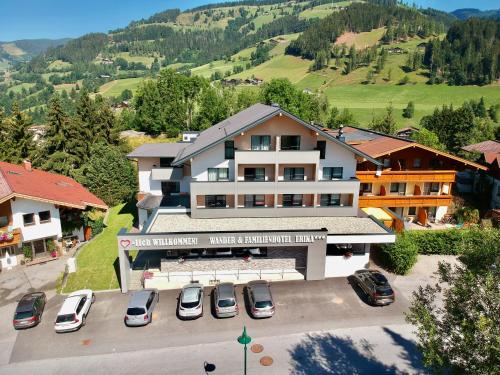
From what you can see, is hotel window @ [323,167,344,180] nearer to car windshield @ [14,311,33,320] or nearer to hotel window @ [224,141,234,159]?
hotel window @ [224,141,234,159]

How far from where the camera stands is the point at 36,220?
35.2 metres

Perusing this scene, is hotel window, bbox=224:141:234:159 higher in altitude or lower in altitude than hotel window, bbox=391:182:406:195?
higher

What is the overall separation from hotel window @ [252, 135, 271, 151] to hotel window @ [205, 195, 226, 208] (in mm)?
5752

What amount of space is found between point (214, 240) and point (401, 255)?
16219 millimetres

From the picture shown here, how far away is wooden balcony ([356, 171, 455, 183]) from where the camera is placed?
130 ft

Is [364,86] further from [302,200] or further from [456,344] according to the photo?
[456,344]

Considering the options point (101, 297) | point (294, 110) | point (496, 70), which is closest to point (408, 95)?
point (496, 70)

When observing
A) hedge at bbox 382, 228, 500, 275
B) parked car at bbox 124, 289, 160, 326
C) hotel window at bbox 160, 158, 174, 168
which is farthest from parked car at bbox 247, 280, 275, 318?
hotel window at bbox 160, 158, 174, 168

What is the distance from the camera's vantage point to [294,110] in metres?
79.2

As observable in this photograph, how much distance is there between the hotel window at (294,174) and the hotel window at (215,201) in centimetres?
656

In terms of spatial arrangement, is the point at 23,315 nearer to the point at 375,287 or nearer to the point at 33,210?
the point at 33,210

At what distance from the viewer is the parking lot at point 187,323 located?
77.4ft

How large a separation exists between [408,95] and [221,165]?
12841cm

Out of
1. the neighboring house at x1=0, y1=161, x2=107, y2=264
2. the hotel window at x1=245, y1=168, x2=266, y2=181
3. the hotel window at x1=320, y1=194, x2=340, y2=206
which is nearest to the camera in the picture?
the neighboring house at x1=0, y1=161, x2=107, y2=264
